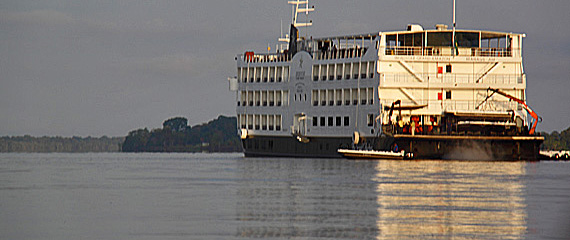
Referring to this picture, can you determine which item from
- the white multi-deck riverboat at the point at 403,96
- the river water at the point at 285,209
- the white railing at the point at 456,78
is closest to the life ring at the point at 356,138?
the white multi-deck riverboat at the point at 403,96

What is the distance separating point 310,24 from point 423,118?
22.7 metres

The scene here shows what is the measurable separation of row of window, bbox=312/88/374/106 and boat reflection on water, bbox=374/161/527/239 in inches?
1686

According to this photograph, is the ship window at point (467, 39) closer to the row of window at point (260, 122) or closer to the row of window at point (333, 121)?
the row of window at point (333, 121)

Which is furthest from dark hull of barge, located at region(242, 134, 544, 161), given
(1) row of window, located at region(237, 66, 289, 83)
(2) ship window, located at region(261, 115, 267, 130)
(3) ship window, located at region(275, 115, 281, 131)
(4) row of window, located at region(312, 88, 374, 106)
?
(2) ship window, located at region(261, 115, 267, 130)

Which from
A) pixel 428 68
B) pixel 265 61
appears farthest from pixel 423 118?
pixel 265 61

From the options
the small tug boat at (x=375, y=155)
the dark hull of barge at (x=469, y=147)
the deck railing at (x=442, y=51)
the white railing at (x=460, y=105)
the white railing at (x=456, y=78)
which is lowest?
the small tug boat at (x=375, y=155)

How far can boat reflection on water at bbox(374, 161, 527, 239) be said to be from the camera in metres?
23.1

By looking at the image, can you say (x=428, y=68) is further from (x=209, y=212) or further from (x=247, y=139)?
(x=209, y=212)

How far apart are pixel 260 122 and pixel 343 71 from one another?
14.1m

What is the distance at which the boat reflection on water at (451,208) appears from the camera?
2311 cm

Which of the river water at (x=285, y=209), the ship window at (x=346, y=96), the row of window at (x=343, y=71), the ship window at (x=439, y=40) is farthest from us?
the ship window at (x=346, y=96)

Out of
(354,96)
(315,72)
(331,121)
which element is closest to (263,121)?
(315,72)

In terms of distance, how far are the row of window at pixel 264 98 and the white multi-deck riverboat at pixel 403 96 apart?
10 cm

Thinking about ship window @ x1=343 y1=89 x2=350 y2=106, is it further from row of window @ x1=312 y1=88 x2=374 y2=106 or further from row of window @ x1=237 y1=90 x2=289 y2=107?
row of window @ x1=237 y1=90 x2=289 y2=107
